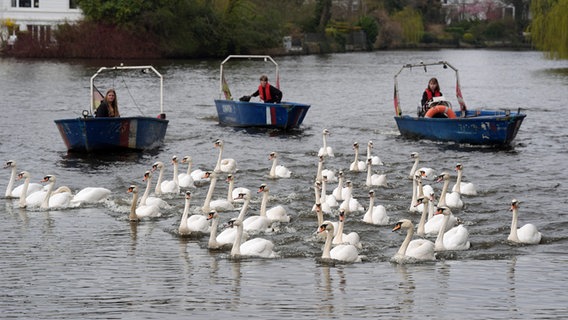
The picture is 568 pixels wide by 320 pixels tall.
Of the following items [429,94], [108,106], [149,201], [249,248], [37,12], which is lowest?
[249,248]

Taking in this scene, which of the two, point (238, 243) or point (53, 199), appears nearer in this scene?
point (238, 243)

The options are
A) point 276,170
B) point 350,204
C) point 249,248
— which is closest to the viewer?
point 249,248

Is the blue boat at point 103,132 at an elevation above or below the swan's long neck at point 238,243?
above

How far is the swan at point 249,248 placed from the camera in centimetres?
1972

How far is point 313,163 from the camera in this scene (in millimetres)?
32656

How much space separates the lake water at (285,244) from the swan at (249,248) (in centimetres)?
19

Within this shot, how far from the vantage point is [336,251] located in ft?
64.0

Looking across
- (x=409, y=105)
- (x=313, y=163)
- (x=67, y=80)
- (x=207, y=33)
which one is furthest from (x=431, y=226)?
(x=207, y=33)

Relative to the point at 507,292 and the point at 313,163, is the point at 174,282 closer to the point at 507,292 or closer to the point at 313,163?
the point at 507,292

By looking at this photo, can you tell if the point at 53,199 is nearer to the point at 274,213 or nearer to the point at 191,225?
the point at 191,225

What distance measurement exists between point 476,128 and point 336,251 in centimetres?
1602

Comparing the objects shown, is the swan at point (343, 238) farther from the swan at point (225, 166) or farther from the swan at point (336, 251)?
the swan at point (225, 166)

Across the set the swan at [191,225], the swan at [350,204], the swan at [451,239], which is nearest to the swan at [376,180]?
the swan at [350,204]

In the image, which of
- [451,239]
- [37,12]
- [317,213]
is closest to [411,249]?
[451,239]
